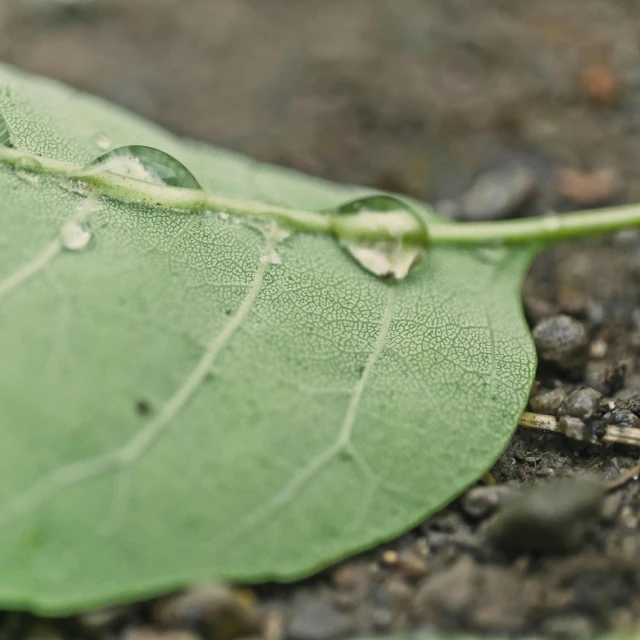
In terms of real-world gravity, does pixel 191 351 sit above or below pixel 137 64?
below

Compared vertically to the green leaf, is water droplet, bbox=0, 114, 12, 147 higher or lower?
higher

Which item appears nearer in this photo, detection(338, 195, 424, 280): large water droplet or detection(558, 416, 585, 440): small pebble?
detection(558, 416, 585, 440): small pebble

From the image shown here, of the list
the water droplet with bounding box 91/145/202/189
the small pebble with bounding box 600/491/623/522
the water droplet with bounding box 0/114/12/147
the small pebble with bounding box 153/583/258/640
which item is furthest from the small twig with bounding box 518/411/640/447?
the water droplet with bounding box 0/114/12/147

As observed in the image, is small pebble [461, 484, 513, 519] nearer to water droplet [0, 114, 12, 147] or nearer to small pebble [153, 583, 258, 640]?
small pebble [153, 583, 258, 640]

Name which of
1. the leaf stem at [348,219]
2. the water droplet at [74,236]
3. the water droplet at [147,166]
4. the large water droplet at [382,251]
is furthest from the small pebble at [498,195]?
the water droplet at [74,236]

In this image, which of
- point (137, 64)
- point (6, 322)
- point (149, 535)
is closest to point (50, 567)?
point (149, 535)

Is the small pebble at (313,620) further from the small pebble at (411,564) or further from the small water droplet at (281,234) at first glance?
the small water droplet at (281,234)

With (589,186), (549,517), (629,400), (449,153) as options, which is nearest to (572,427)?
(629,400)

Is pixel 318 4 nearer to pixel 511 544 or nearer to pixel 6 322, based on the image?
pixel 6 322
